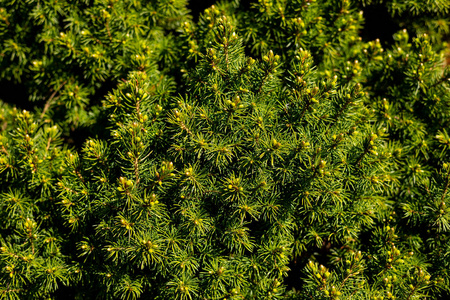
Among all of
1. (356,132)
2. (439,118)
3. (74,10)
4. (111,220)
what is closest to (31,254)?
(111,220)

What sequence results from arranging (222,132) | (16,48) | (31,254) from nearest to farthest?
(222,132) < (31,254) < (16,48)

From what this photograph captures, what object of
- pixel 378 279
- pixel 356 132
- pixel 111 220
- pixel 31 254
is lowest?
pixel 378 279

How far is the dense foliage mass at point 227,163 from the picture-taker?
219cm

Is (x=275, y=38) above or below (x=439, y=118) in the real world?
above

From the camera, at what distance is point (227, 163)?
2.16 meters

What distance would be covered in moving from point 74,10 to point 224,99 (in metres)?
1.64

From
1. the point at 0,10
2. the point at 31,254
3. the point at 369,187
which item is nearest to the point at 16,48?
the point at 0,10

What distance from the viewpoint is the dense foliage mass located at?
2.19 metres

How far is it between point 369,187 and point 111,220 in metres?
1.71

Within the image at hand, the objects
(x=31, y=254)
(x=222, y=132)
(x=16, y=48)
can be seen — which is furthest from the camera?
(x=16, y=48)

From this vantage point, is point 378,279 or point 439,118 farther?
point 439,118

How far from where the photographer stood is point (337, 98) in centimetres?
233

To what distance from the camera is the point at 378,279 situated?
7.70 feet

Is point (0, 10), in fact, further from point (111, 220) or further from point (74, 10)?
point (111, 220)
